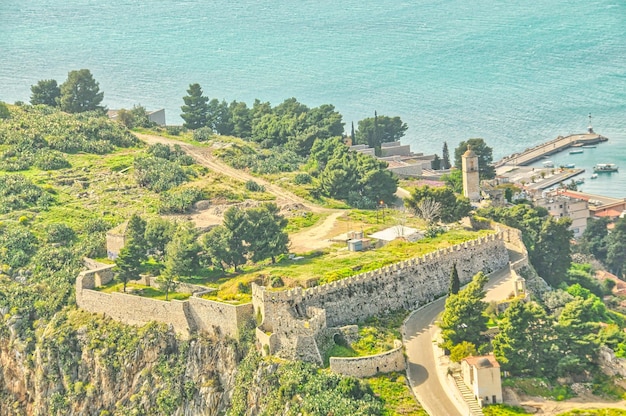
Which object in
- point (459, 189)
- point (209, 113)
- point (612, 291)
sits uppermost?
point (209, 113)

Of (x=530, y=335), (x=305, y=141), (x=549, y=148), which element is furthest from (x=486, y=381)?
(x=549, y=148)

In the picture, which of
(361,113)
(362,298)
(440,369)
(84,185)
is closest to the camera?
(440,369)

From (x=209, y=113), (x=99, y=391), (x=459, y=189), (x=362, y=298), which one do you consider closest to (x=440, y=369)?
(x=362, y=298)

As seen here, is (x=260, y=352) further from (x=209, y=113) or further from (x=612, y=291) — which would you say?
(x=209, y=113)

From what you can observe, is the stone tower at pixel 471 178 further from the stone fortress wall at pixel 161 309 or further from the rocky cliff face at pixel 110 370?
the rocky cliff face at pixel 110 370

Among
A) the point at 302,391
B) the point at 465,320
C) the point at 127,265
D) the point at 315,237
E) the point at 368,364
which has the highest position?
the point at 315,237

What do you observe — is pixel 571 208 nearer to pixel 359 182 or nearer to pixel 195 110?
pixel 359 182

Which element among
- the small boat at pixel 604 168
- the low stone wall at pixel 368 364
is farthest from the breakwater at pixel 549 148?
the low stone wall at pixel 368 364
